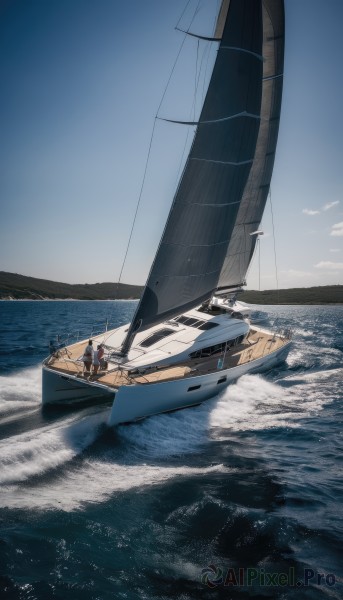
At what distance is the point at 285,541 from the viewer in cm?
512

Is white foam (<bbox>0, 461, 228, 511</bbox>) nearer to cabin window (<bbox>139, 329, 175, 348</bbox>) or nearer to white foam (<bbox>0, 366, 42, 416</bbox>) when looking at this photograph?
white foam (<bbox>0, 366, 42, 416</bbox>)

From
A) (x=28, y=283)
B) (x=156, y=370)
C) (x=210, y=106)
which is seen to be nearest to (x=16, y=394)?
(x=156, y=370)

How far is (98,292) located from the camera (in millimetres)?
184000

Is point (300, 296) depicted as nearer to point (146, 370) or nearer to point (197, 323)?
point (197, 323)

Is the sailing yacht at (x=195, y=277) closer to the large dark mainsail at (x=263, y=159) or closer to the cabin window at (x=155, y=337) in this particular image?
the cabin window at (x=155, y=337)

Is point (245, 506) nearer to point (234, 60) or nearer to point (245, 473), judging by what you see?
point (245, 473)

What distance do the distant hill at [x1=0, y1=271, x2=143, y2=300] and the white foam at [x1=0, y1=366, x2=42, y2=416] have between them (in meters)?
136

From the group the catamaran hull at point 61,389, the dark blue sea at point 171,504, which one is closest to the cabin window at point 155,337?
the catamaran hull at point 61,389

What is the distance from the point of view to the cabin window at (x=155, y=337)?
13138 millimetres

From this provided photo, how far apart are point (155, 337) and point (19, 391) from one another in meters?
5.37

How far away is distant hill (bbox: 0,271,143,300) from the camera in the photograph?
149250 millimetres

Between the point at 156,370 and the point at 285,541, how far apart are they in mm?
6496

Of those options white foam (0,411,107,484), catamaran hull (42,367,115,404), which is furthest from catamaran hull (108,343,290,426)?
catamaran hull (42,367,115,404)

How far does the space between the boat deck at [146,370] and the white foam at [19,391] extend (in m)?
1.37
